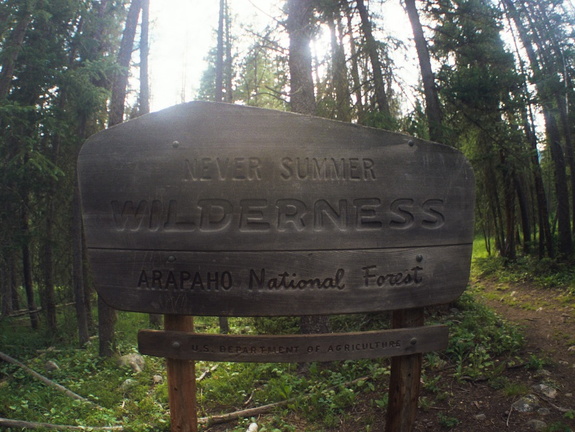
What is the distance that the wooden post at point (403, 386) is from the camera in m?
2.73

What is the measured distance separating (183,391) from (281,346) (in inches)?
31.1

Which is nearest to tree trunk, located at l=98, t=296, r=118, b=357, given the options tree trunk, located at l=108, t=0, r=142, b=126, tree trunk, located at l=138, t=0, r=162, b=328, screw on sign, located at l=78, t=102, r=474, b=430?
tree trunk, located at l=138, t=0, r=162, b=328

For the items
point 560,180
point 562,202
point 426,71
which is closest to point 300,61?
point 426,71

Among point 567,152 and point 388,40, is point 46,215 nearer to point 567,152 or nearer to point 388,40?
point 388,40

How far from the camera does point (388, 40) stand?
8773 millimetres

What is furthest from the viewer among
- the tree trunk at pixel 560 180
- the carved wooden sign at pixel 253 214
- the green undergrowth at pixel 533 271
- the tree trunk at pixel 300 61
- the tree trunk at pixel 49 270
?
the tree trunk at pixel 560 180

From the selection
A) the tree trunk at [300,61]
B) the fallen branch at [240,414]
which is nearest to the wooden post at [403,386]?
the fallen branch at [240,414]

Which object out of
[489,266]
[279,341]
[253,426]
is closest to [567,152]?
[489,266]

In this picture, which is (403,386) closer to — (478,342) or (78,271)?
(478,342)

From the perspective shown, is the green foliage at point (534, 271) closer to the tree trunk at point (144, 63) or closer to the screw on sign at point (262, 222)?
the screw on sign at point (262, 222)

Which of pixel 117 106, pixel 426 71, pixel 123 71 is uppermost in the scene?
pixel 123 71

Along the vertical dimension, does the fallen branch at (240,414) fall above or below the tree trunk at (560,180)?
below

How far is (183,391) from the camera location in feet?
8.94

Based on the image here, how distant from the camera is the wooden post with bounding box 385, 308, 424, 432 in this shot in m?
2.73
